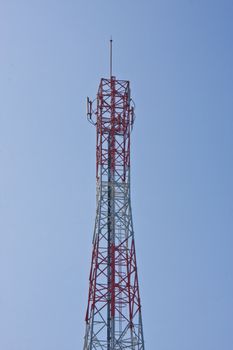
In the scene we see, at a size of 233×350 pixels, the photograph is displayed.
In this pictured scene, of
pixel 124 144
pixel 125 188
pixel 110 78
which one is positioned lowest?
pixel 125 188

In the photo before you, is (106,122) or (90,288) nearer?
(90,288)

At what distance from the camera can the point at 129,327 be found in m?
44.7

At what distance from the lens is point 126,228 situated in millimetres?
46594

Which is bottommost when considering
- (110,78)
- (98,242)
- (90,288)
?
(90,288)

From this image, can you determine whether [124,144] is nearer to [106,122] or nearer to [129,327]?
[106,122]

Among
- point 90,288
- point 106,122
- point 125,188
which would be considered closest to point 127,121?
point 106,122

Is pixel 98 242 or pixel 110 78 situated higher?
pixel 110 78

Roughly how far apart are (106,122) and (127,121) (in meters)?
1.47

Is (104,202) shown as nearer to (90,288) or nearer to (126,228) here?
(126,228)

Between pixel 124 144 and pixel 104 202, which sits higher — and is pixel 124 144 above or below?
above

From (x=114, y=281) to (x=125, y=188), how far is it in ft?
21.0

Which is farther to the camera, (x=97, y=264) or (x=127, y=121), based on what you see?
(x=127, y=121)

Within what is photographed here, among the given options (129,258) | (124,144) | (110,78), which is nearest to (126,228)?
(129,258)

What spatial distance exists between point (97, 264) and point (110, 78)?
13337 millimetres
